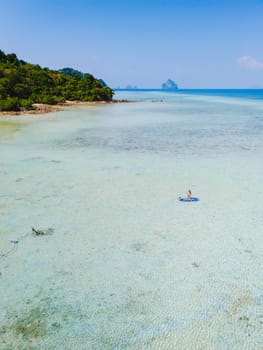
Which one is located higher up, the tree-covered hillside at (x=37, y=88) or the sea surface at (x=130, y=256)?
the tree-covered hillside at (x=37, y=88)

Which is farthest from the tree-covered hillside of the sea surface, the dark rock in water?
the dark rock in water

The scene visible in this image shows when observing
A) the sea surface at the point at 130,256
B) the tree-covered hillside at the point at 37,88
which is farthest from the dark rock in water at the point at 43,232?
the tree-covered hillside at the point at 37,88

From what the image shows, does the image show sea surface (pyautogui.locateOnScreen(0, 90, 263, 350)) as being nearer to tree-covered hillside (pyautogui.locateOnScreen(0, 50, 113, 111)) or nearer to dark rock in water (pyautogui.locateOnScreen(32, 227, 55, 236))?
dark rock in water (pyautogui.locateOnScreen(32, 227, 55, 236))

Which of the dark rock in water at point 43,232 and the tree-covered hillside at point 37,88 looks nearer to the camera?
the dark rock in water at point 43,232

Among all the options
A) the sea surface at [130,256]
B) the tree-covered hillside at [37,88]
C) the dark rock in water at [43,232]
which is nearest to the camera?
the sea surface at [130,256]

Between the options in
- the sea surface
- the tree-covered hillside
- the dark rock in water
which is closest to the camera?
the sea surface

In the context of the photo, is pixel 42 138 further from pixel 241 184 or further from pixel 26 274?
pixel 26 274

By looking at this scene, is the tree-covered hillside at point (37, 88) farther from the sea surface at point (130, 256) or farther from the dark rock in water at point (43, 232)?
the dark rock in water at point (43, 232)
